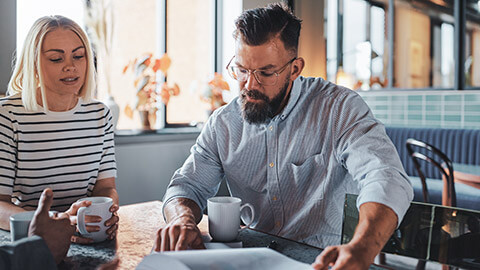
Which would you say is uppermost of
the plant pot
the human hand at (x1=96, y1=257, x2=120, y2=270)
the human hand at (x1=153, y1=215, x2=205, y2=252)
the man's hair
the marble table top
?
the man's hair

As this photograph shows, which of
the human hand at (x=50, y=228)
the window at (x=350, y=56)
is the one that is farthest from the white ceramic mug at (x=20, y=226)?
the window at (x=350, y=56)

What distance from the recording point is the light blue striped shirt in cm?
130

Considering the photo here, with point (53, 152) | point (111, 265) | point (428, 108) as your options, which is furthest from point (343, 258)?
point (428, 108)

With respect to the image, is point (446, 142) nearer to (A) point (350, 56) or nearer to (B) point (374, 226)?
(A) point (350, 56)

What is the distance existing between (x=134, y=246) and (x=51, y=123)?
0.68 meters

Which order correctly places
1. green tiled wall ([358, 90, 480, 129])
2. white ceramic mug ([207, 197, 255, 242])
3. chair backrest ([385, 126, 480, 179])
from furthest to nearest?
green tiled wall ([358, 90, 480, 129]) < chair backrest ([385, 126, 480, 179]) < white ceramic mug ([207, 197, 255, 242])

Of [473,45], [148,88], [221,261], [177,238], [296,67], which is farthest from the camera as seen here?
[473,45]

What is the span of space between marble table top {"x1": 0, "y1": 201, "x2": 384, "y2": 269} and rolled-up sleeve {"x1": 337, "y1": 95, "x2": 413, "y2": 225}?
0.57ft

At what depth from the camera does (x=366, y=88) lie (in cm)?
484

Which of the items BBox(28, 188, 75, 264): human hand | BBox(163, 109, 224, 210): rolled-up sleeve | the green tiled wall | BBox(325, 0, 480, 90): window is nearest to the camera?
BBox(28, 188, 75, 264): human hand

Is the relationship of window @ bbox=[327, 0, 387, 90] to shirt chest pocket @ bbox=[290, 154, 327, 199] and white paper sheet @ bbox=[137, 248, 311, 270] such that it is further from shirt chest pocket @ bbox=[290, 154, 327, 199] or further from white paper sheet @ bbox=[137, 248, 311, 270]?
white paper sheet @ bbox=[137, 248, 311, 270]

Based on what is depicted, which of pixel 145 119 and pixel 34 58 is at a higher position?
pixel 34 58

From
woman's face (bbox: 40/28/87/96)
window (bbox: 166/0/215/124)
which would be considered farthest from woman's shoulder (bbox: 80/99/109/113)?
window (bbox: 166/0/215/124)

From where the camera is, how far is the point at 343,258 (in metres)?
0.76
